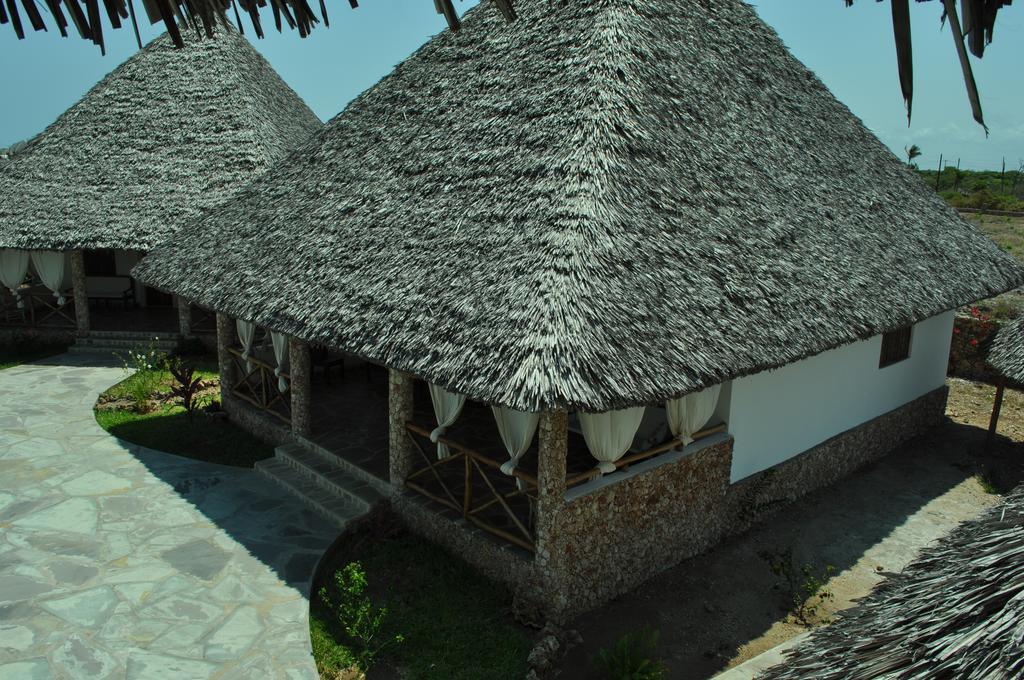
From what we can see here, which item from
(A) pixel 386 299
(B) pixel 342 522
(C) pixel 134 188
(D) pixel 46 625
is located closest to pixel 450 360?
(A) pixel 386 299

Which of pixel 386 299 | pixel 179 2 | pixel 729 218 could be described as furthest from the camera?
pixel 729 218

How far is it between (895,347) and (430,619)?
8.37 metres

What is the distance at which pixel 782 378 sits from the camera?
852 centimetres

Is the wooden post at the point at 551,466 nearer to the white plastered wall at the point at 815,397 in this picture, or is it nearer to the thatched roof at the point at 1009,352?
the white plastered wall at the point at 815,397

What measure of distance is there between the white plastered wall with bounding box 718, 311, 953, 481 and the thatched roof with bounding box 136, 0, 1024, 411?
108 cm

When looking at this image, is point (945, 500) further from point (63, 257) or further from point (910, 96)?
point (63, 257)

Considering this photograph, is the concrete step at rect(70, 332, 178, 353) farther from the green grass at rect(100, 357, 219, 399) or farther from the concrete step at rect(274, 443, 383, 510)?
the concrete step at rect(274, 443, 383, 510)

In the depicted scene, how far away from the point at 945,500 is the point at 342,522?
808 centimetres

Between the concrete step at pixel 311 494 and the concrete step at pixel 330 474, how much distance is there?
0.05m

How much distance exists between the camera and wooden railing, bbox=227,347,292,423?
1029 cm

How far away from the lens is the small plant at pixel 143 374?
459 inches

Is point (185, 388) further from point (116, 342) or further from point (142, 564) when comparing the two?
point (116, 342)

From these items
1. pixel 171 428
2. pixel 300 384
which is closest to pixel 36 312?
pixel 171 428

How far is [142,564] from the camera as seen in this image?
280 inches
